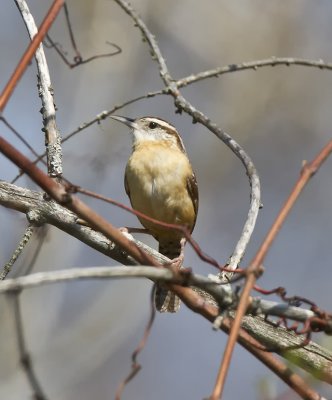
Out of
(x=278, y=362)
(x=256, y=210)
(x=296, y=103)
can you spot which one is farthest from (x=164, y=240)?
(x=296, y=103)

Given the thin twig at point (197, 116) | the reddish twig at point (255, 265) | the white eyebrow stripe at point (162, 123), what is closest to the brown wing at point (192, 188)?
the white eyebrow stripe at point (162, 123)

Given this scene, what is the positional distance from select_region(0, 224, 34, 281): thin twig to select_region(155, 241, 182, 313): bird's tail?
2243 millimetres

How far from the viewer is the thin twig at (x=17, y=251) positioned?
3422 mm

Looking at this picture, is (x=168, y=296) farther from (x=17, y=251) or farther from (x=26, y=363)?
(x=26, y=363)

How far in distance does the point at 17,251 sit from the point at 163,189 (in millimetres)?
2325

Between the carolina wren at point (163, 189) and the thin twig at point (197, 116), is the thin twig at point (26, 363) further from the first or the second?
the carolina wren at point (163, 189)

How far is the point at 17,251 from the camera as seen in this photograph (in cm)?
357

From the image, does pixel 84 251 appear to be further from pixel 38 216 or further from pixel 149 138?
pixel 38 216

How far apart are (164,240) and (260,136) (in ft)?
13.4

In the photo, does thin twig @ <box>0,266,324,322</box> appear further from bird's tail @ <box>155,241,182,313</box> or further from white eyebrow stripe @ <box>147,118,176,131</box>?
white eyebrow stripe @ <box>147,118,176,131</box>

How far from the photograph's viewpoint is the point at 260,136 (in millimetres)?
9891

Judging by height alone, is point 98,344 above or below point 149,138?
below

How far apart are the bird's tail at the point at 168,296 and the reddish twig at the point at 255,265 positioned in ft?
12.4

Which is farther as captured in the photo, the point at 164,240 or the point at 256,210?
the point at 164,240
